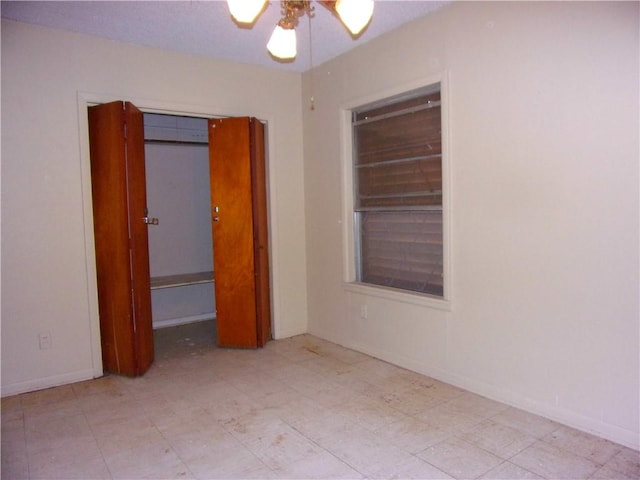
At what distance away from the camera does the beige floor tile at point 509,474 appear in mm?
2049

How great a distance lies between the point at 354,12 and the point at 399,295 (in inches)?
84.3

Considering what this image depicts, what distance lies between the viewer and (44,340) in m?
3.26

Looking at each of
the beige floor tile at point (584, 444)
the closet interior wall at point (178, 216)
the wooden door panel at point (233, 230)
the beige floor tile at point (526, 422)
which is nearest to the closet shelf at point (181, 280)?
the closet interior wall at point (178, 216)

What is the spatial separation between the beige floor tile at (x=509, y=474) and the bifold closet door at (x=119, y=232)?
2.52 metres

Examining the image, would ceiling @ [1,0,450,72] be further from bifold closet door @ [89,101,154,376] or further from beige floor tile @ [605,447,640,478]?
beige floor tile @ [605,447,640,478]

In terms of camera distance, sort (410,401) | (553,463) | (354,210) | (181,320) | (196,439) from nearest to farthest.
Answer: (553,463)
(196,439)
(410,401)
(354,210)
(181,320)

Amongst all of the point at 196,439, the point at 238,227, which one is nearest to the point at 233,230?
the point at 238,227

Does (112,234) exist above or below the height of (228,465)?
above

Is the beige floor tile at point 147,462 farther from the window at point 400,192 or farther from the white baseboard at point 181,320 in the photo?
the white baseboard at point 181,320

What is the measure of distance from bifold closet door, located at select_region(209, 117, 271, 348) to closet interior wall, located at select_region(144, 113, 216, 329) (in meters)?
0.89

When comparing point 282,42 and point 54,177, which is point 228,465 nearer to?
point 282,42

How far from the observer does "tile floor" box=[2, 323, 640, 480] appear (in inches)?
85.2

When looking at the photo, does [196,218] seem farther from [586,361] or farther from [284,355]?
[586,361]

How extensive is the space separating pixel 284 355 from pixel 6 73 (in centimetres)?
288
